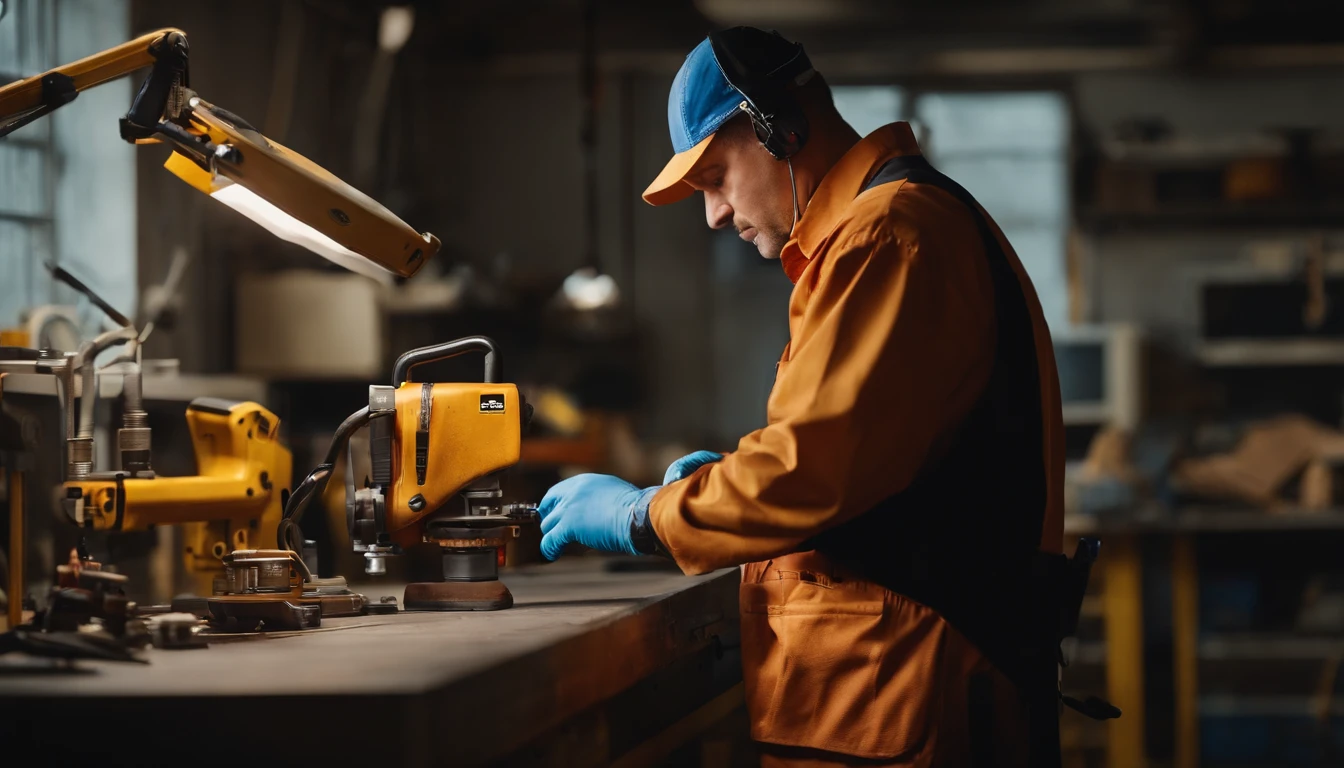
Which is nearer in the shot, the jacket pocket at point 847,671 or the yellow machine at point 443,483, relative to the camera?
the jacket pocket at point 847,671

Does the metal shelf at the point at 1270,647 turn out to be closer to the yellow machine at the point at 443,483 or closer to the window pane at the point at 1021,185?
the window pane at the point at 1021,185

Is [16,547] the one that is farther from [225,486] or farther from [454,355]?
[454,355]

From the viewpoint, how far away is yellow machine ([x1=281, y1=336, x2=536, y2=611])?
180 cm

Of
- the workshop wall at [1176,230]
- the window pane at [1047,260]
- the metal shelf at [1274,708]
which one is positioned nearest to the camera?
the metal shelf at [1274,708]

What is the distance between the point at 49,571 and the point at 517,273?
3.62 m

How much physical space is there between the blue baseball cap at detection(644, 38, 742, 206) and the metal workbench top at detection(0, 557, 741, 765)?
1.89 ft

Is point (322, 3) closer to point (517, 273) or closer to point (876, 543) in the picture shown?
point (517, 273)

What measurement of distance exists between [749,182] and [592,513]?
1.59 ft

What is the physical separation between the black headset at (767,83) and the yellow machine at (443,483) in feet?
1.57

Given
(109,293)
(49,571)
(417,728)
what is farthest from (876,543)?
(109,293)

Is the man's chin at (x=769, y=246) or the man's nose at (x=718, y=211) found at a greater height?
the man's nose at (x=718, y=211)

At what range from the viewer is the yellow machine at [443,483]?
70.8 inches

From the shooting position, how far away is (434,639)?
1493 mm

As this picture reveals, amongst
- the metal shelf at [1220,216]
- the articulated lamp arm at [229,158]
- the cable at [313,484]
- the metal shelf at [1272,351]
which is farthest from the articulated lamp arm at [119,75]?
the metal shelf at [1220,216]
